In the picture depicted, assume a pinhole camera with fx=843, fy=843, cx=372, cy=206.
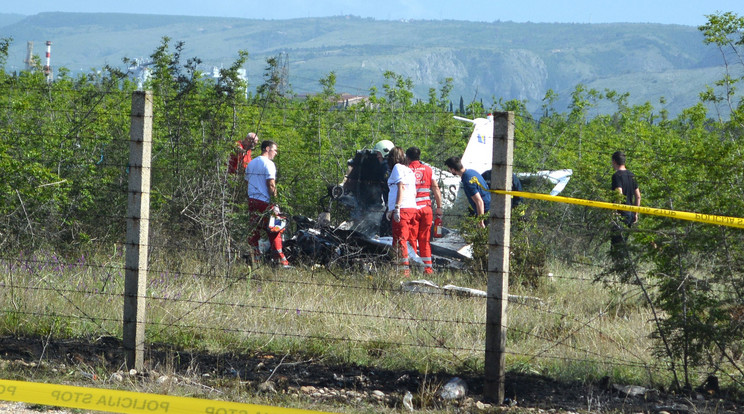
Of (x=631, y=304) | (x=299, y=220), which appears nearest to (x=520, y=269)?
(x=631, y=304)

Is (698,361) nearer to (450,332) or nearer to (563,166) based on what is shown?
(450,332)

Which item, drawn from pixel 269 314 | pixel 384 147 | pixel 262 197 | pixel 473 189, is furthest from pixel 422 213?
pixel 269 314

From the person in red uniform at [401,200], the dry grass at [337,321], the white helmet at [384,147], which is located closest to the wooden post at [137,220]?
the dry grass at [337,321]

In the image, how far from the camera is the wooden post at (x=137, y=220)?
558 cm

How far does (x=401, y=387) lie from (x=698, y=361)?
1947mm

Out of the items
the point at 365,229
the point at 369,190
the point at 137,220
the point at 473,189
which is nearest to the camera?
the point at 137,220

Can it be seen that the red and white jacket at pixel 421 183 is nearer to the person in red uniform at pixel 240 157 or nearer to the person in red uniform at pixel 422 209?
the person in red uniform at pixel 422 209

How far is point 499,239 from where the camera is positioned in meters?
5.25

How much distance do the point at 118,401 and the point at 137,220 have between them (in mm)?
1380

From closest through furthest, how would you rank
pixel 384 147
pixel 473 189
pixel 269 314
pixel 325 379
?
pixel 325 379, pixel 269 314, pixel 473 189, pixel 384 147

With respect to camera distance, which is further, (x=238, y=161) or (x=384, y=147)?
(x=384, y=147)

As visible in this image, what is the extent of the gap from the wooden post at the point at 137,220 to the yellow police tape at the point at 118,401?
2.85 ft

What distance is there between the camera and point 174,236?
8.68 metres

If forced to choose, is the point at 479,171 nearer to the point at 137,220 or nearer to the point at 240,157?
the point at 240,157
